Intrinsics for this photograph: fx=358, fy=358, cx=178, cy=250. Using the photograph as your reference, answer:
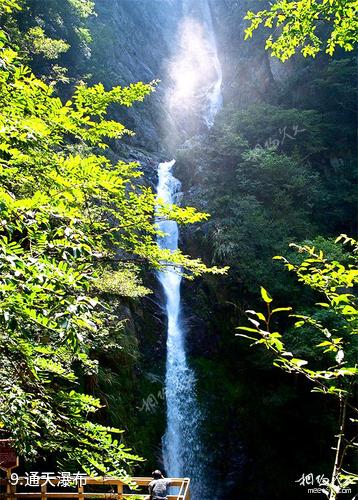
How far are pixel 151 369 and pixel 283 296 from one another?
511cm

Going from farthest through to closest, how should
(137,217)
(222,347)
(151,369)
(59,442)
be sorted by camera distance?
(222,347) → (151,369) → (137,217) → (59,442)

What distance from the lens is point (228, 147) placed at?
16188 millimetres

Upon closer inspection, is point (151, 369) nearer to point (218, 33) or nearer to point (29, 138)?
point (29, 138)

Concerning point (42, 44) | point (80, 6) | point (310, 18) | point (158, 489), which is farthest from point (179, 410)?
point (80, 6)

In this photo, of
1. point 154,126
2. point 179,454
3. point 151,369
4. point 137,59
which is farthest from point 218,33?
point 179,454

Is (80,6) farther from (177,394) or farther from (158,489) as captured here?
(158,489)

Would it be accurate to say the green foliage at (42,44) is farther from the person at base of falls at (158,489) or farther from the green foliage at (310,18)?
the person at base of falls at (158,489)

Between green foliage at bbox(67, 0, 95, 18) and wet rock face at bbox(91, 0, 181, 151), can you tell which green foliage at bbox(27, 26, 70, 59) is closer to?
green foliage at bbox(67, 0, 95, 18)

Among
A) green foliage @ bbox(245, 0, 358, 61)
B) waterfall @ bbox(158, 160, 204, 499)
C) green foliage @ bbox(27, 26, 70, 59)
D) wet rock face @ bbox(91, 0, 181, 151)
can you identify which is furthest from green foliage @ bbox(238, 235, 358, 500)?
wet rock face @ bbox(91, 0, 181, 151)

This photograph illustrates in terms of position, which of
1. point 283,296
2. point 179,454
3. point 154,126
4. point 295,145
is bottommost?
point 179,454

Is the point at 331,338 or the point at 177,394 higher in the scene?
the point at 331,338

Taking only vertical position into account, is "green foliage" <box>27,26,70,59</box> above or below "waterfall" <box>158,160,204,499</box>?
above

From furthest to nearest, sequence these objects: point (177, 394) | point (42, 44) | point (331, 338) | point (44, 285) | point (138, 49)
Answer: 1. point (138, 49)
2. point (42, 44)
3. point (177, 394)
4. point (331, 338)
5. point (44, 285)

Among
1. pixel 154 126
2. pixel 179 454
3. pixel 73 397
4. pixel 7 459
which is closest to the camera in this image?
pixel 73 397
